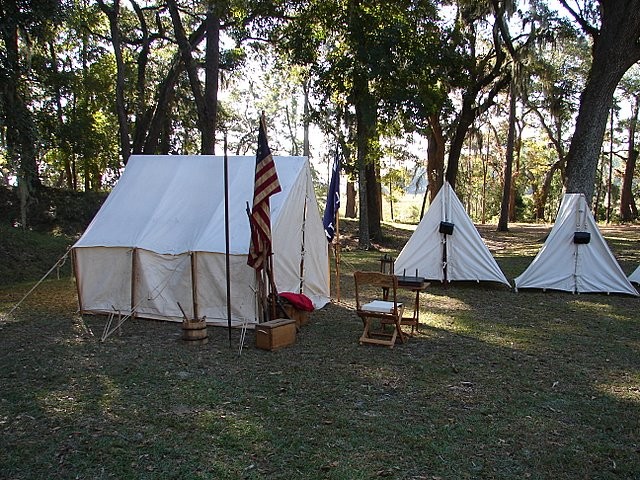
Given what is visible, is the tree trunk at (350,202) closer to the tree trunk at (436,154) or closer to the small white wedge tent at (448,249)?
the tree trunk at (436,154)

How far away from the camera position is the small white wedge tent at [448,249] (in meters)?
9.90

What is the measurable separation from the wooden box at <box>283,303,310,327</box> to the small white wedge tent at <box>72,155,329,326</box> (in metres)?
0.47

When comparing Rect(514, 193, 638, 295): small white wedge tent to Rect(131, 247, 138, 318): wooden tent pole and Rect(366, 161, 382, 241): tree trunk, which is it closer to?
Rect(131, 247, 138, 318): wooden tent pole

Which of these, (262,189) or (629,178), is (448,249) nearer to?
(262,189)

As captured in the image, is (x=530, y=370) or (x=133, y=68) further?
(x=133, y=68)

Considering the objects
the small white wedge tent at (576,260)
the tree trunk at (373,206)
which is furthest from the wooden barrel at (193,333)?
the tree trunk at (373,206)

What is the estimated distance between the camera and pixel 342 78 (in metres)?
14.5

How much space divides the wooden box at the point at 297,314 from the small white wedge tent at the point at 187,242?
18.5 inches

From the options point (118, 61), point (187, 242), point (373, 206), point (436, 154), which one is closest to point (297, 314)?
point (187, 242)

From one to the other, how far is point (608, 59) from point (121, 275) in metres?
11.6

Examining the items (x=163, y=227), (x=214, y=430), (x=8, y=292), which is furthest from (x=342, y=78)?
(x=214, y=430)

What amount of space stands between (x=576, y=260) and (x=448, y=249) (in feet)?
7.80

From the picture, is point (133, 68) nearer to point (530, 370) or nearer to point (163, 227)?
point (163, 227)

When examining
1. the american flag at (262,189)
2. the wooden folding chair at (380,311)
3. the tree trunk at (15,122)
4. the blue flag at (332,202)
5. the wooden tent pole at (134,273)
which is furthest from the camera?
the tree trunk at (15,122)
